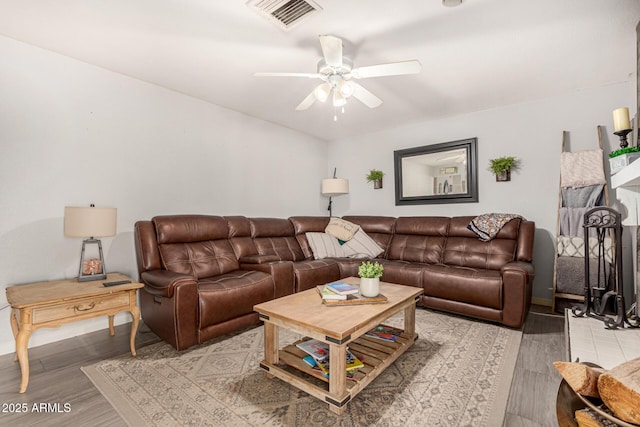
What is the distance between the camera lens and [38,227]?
2441mm

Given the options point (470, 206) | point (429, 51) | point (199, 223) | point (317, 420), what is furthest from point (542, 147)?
point (199, 223)

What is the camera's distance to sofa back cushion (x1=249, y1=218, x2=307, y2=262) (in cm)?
370

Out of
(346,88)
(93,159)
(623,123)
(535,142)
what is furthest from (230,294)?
(535,142)

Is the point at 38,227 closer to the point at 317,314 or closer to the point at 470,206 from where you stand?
the point at 317,314

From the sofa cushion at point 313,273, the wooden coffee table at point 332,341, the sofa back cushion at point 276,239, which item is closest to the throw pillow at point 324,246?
the sofa back cushion at point 276,239

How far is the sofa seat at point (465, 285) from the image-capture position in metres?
2.77

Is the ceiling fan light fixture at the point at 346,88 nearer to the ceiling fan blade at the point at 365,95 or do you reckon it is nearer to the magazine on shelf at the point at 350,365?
the ceiling fan blade at the point at 365,95

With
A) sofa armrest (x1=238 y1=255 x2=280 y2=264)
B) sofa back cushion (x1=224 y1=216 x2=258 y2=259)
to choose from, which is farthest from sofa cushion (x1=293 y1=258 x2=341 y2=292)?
sofa back cushion (x1=224 y1=216 x2=258 y2=259)

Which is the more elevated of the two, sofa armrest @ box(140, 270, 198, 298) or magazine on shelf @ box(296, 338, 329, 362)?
sofa armrest @ box(140, 270, 198, 298)

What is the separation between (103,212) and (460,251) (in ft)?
11.9

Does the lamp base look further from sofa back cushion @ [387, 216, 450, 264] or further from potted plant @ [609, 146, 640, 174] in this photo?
potted plant @ [609, 146, 640, 174]

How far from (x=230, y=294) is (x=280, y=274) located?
59 cm

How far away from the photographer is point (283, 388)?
1.83m

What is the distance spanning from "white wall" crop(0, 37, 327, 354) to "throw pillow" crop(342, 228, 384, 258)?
1.54 m
